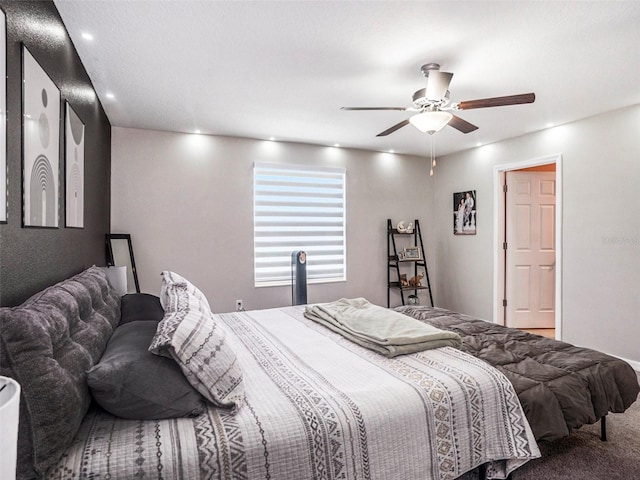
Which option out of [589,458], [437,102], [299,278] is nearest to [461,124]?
[437,102]

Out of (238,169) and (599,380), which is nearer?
(599,380)

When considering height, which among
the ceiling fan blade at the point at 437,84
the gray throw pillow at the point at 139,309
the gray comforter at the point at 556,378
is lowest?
the gray comforter at the point at 556,378

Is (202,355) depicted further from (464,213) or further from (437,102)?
(464,213)

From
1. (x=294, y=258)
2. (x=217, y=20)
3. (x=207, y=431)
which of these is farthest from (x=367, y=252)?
(x=207, y=431)

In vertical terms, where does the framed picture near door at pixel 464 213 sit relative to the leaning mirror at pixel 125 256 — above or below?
above

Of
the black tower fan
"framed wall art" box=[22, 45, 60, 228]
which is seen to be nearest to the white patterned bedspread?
"framed wall art" box=[22, 45, 60, 228]

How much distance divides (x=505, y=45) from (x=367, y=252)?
3.31 m

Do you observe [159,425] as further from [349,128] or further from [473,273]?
[473,273]

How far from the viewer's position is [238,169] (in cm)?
450

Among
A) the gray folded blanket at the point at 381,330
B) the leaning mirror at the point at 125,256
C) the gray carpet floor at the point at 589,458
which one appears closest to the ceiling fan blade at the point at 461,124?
the gray folded blanket at the point at 381,330

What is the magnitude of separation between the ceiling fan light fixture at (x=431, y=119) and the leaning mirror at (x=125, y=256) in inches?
125

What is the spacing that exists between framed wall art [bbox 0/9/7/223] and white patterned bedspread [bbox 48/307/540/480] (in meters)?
0.83

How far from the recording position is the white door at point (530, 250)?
480 cm

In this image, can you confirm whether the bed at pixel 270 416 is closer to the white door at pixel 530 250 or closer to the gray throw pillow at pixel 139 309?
the gray throw pillow at pixel 139 309
